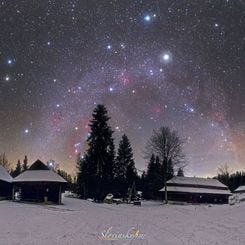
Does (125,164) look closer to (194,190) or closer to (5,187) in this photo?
(194,190)

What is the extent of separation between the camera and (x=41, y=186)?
5138cm

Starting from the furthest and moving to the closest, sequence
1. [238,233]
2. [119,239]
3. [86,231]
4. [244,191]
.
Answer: [244,191] < [238,233] < [86,231] < [119,239]

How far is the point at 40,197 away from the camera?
51.4 meters

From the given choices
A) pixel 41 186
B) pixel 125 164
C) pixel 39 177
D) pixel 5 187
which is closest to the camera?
pixel 41 186

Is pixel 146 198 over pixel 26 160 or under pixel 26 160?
under

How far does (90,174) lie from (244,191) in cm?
4665

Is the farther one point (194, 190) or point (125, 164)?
point (125, 164)

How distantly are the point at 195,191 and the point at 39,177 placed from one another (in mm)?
36911

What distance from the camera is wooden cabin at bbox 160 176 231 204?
74787 mm

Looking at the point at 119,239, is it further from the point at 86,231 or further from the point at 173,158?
the point at 173,158

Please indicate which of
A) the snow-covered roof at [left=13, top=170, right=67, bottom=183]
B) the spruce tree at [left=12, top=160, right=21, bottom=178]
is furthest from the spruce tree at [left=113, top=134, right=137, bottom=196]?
the spruce tree at [left=12, top=160, right=21, bottom=178]

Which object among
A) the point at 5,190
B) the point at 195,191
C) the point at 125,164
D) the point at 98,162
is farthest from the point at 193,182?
the point at 5,190

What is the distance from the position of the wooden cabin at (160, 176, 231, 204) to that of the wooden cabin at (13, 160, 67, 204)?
28681 millimetres

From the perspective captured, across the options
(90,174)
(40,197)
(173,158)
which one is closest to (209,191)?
(173,158)
